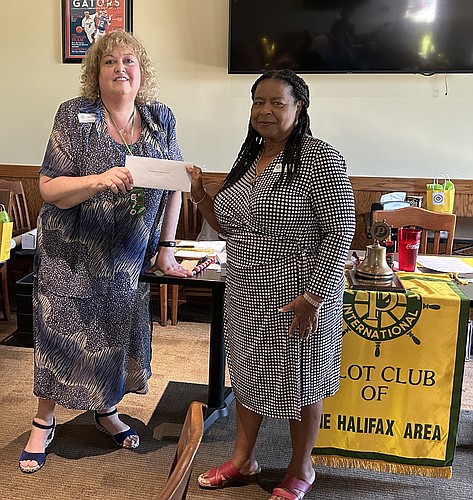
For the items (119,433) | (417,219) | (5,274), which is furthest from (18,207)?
(417,219)

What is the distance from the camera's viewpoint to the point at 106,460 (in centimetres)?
237

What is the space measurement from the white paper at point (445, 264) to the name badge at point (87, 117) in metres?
1.37

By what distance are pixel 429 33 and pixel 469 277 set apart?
2.03 m

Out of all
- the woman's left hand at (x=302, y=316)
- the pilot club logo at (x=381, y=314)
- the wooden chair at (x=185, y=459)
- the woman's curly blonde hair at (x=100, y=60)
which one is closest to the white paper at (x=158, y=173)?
the woman's curly blonde hair at (x=100, y=60)

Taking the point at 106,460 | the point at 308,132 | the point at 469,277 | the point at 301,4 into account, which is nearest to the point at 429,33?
the point at 301,4

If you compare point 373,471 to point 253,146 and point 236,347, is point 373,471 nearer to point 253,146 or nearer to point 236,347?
point 236,347

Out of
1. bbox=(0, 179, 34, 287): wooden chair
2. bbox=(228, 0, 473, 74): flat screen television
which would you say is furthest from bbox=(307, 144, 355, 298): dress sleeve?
bbox=(0, 179, 34, 287): wooden chair

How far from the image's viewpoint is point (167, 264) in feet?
7.61

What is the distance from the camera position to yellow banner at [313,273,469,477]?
210cm

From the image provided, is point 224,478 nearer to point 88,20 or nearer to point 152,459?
point 152,459

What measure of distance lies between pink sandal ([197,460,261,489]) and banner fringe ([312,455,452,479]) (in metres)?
0.26

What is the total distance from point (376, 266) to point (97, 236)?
987mm

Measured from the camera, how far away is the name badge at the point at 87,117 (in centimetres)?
212

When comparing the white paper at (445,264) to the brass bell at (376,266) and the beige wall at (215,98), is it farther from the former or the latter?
the beige wall at (215,98)
